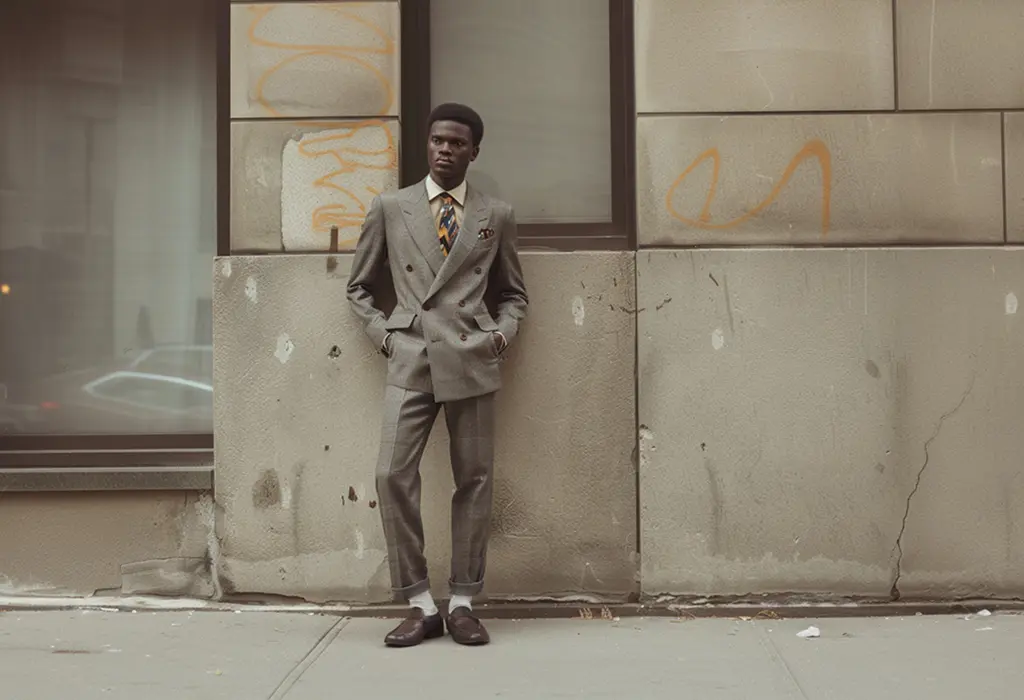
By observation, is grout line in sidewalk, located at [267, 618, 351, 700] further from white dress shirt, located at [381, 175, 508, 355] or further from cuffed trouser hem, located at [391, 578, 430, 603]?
white dress shirt, located at [381, 175, 508, 355]

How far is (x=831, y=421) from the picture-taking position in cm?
564

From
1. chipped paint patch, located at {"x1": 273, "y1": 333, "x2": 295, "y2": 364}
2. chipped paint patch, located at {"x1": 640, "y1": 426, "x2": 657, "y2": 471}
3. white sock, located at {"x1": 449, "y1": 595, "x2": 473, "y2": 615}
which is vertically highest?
chipped paint patch, located at {"x1": 273, "y1": 333, "x2": 295, "y2": 364}

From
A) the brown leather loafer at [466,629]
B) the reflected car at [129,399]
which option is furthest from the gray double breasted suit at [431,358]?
the reflected car at [129,399]

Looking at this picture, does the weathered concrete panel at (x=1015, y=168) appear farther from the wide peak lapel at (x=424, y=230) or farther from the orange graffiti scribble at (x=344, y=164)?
the orange graffiti scribble at (x=344, y=164)

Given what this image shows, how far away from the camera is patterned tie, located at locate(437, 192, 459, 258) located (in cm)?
529

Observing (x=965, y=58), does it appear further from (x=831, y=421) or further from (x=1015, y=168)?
(x=831, y=421)

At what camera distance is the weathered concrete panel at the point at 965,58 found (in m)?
5.68

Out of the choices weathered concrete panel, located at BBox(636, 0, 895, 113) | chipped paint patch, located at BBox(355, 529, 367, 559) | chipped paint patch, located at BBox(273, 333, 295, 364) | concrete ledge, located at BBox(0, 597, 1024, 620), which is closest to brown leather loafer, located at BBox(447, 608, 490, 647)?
concrete ledge, located at BBox(0, 597, 1024, 620)

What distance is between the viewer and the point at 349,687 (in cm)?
444

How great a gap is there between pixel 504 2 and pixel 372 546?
2.91 meters

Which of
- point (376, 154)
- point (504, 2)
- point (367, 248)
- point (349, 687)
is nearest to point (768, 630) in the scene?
point (349, 687)

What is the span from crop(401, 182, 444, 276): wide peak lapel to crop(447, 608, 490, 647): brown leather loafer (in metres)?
1.54

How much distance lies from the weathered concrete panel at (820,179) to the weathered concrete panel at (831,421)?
0.13 m

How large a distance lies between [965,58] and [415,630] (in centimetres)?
382
